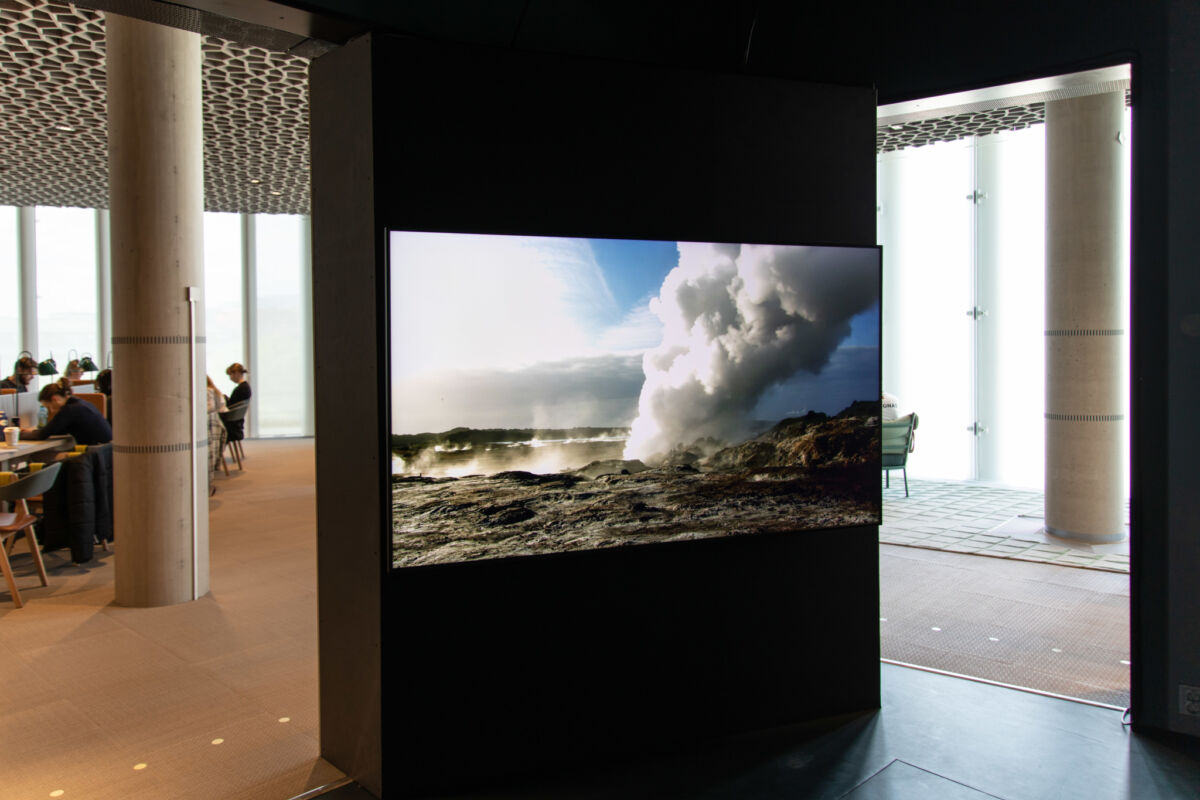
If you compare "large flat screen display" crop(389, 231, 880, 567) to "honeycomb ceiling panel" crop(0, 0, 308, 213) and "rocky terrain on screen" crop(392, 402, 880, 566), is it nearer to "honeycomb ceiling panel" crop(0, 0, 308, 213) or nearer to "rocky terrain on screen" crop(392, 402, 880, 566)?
"rocky terrain on screen" crop(392, 402, 880, 566)

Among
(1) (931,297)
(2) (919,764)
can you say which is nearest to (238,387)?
(1) (931,297)

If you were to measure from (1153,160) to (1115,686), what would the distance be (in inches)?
92.2

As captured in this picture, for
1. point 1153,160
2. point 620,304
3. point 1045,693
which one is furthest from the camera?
point 1045,693

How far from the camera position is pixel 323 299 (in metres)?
3.13

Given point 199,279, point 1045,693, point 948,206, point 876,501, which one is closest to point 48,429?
point 199,279

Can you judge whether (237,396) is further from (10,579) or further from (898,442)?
(898,442)

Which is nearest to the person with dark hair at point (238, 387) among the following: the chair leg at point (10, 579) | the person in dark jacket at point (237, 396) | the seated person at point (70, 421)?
the person in dark jacket at point (237, 396)

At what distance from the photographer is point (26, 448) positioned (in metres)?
6.33

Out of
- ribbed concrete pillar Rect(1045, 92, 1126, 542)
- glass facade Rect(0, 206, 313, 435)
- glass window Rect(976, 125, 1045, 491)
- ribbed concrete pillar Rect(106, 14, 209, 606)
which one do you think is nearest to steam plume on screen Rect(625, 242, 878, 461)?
ribbed concrete pillar Rect(106, 14, 209, 606)

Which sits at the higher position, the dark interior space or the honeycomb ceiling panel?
the honeycomb ceiling panel

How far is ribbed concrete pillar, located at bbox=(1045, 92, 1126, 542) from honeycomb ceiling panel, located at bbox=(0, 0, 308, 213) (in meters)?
6.40

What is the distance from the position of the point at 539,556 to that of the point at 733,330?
1.09m

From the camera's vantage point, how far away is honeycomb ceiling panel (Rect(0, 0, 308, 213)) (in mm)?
6578

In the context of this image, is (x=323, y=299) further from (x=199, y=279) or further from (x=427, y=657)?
(x=199, y=279)
